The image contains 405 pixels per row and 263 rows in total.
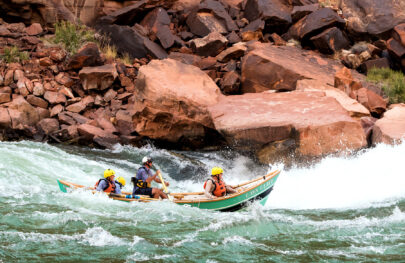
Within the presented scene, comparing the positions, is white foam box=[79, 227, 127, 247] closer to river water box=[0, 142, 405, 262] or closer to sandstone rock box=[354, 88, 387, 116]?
river water box=[0, 142, 405, 262]

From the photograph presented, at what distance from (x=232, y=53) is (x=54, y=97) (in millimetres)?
5668

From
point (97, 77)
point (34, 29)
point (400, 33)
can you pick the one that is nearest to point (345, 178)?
point (400, 33)

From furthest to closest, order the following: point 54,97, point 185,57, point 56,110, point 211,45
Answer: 1. point 211,45
2. point 185,57
3. point 54,97
4. point 56,110

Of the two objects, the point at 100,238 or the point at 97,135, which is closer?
the point at 100,238

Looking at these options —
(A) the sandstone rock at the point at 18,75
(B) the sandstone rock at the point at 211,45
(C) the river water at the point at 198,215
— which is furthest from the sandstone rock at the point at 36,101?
(B) the sandstone rock at the point at 211,45

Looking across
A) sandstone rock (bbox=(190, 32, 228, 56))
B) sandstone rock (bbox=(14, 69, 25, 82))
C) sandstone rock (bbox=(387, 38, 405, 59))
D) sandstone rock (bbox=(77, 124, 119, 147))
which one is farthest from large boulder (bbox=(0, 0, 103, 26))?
sandstone rock (bbox=(387, 38, 405, 59))

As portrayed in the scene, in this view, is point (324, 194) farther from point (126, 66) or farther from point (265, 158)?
point (126, 66)

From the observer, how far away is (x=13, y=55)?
51.8 feet

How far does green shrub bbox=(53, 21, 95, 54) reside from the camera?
54.9 ft

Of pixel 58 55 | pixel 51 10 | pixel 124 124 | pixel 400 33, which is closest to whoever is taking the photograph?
pixel 124 124

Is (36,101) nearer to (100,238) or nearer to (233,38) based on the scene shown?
(233,38)

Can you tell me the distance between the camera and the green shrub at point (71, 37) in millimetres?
16725

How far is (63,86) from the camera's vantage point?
15.0m

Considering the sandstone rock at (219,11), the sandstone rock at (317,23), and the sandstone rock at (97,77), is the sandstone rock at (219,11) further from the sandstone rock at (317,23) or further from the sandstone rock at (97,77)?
the sandstone rock at (97,77)
